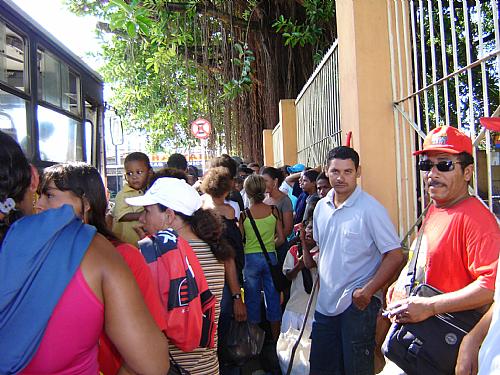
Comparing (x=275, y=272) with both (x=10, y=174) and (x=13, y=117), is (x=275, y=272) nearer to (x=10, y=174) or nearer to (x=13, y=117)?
(x=13, y=117)

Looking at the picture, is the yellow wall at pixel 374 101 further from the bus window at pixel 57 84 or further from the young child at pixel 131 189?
the bus window at pixel 57 84

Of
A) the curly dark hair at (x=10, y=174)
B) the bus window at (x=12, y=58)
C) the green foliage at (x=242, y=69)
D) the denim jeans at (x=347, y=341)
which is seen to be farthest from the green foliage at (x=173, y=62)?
the curly dark hair at (x=10, y=174)

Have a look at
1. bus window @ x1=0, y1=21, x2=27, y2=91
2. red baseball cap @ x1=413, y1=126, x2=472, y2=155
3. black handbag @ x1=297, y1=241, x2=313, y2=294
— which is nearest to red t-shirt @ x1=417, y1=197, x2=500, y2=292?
red baseball cap @ x1=413, y1=126, x2=472, y2=155

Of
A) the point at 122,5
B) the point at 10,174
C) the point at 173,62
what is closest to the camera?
the point at 10,174

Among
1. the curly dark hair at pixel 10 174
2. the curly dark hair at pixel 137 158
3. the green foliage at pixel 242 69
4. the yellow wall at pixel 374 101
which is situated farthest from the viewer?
the green foliage at pixel 242 69

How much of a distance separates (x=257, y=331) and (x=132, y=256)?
200cm

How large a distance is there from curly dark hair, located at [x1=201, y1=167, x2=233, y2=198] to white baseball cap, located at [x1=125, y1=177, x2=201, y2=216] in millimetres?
1466

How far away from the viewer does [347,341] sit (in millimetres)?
2957

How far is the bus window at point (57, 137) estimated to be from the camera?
4.32 metres

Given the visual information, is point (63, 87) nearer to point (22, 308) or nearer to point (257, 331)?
point (257, 331)

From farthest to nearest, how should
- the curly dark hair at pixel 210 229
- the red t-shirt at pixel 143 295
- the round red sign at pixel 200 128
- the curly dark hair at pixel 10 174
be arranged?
the round red sign at pixel 200 128 → the curly dark hair at pixel 210 229 → the red t-shirt at pixel 143 295 → the curly dark hair at pixel 10 174

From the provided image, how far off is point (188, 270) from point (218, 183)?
6.25 ft

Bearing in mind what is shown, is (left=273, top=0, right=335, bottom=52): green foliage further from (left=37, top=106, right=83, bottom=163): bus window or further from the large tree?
(left=37, top=106, right=83, bottom=163): bus window

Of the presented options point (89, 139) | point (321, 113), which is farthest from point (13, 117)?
point (321, 113)
